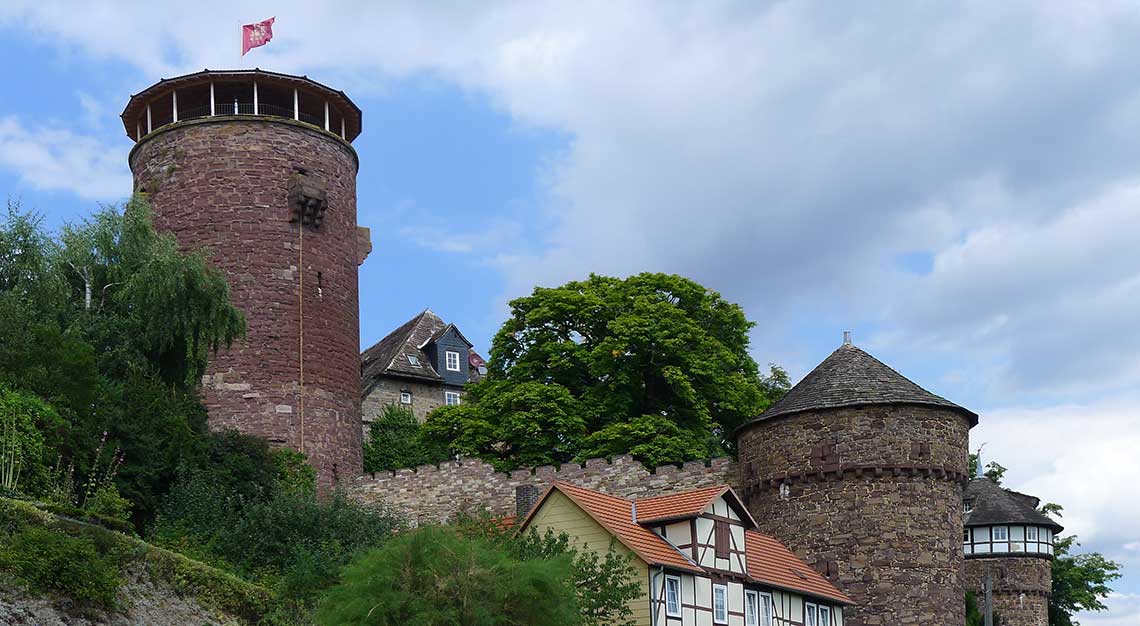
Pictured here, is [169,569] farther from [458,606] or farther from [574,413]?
[574,413]

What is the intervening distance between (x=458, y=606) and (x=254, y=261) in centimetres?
1912

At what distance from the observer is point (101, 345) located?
37.1 m

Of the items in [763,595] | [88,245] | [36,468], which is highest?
[88,245]

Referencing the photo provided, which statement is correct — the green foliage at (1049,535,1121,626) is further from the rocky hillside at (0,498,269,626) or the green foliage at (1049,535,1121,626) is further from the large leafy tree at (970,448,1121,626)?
the rocky hillside at (0,498,269,626)

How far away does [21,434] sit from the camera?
30.1 metres

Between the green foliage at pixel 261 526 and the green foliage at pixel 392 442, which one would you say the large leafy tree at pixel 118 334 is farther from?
the green foliage at pixel 392 442

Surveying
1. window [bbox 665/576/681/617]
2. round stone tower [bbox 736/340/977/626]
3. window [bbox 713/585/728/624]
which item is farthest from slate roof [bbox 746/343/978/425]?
window [bbox 665/576/681/617]

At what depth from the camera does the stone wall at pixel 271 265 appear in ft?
136

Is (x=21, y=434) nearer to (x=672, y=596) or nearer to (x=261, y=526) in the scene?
(x=261, y=526)

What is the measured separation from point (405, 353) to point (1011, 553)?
2201 cm

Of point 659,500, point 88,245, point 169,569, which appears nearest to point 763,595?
point 659,500

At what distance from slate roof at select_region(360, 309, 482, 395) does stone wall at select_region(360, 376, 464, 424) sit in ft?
0.86

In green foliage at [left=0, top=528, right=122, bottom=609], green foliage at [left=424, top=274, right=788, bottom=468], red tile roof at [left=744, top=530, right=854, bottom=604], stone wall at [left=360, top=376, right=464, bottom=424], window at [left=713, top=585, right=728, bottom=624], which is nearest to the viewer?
green foliage at [left=0, top=528, right=122, bottom=609]

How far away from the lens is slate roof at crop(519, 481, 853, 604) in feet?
104
